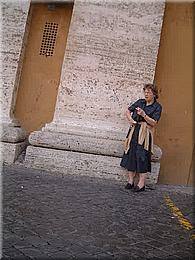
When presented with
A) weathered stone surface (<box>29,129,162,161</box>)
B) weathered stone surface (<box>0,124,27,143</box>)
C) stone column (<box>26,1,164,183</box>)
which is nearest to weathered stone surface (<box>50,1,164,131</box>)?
stone column (<box>26,1,164,183</box>)

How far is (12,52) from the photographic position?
7.77m

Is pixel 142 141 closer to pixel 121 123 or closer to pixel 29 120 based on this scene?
pixel 121 123

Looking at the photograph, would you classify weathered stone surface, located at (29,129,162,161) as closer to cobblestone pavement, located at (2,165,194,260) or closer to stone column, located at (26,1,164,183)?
stone column, located at (26,1,164,183)

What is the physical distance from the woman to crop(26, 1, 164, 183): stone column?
2.21 ft

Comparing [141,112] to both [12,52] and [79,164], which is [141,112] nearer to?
[79,164]

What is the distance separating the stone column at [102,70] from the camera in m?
7.28

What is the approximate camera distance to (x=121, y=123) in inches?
290

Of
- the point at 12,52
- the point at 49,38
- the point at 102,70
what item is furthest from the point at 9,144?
the point at 49,38

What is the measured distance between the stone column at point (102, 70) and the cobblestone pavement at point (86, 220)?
35.1 inches

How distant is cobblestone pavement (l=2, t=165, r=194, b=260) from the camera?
152 inches

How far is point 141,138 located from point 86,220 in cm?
208

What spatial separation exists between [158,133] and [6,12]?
370 centimetres

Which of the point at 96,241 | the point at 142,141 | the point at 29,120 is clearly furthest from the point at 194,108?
the point at 96,241

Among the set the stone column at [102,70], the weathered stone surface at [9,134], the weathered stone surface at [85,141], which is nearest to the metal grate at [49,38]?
the stone column at [102,70]
